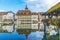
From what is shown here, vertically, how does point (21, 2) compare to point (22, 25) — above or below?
above

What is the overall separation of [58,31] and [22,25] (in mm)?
618

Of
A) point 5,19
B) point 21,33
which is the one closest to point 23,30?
point 21,33

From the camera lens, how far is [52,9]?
14.3ft

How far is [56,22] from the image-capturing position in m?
4.35

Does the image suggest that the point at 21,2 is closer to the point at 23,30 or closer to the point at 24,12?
the point at 24,12

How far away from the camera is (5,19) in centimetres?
436

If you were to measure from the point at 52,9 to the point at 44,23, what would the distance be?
27 centimetres

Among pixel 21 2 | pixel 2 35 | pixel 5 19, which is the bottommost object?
pixel 2 35

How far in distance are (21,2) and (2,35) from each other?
2.09ft

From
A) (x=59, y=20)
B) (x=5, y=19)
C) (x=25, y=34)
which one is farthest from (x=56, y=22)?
(x=5, y=19)

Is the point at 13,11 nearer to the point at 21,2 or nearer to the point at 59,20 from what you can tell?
the point at 21,2

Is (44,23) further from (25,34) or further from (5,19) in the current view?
(5,19)

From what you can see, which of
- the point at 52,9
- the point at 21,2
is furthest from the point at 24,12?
the point at 52,9

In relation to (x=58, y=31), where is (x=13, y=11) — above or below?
above
